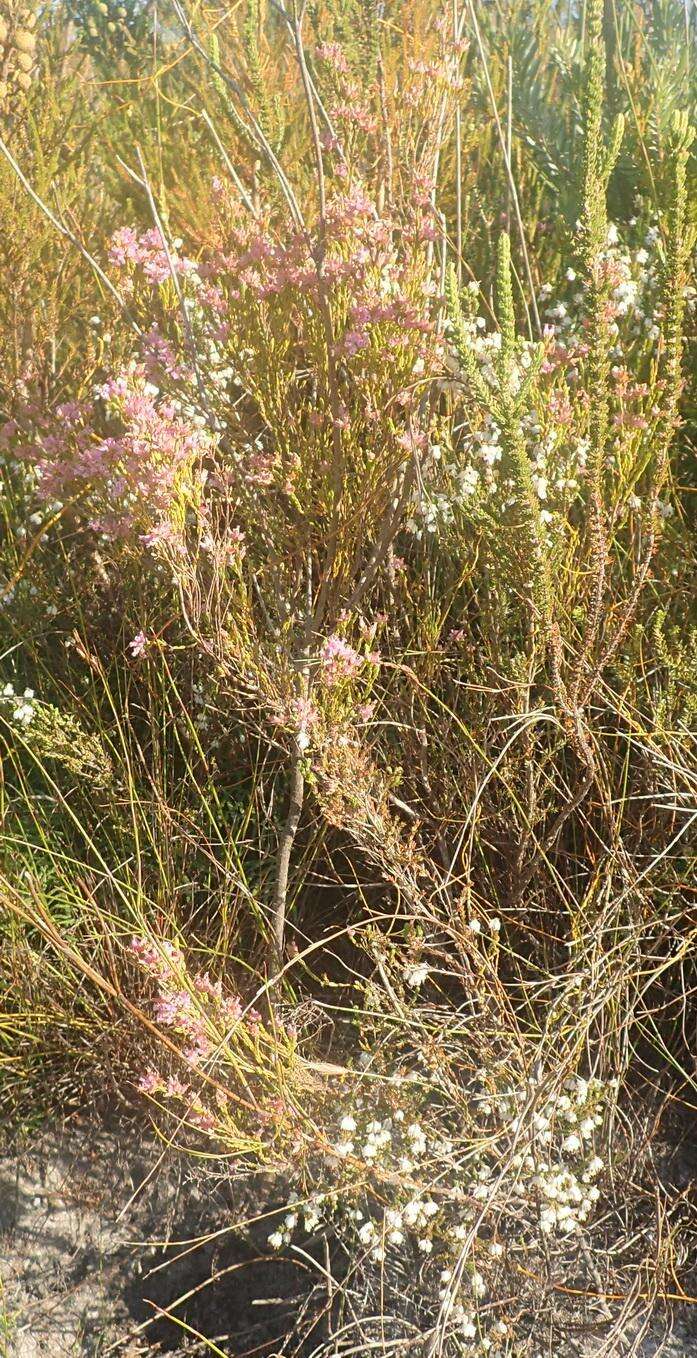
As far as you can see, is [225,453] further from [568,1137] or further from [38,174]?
[568,1137]

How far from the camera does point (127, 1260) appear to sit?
2.08 m

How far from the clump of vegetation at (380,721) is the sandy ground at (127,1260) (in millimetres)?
84

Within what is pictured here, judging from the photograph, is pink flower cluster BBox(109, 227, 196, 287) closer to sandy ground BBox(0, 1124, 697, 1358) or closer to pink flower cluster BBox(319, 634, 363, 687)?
pink flower cluster BBox(319, 634, 363, 687)

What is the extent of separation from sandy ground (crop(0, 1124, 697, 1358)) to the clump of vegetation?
0.27 ft

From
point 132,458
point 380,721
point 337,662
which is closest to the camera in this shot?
point 132,458

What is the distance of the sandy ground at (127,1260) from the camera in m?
1.98

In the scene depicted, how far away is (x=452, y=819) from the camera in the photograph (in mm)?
2145

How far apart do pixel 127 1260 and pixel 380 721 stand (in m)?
1.15

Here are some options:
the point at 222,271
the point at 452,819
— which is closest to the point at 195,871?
the point at 452,819

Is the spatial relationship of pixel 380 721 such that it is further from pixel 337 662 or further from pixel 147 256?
pixel 147 256

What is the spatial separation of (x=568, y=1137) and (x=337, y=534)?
114 centimetres

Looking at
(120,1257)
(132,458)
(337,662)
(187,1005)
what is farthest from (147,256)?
(120,1257)

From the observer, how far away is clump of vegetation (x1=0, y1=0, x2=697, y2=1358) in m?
1.83

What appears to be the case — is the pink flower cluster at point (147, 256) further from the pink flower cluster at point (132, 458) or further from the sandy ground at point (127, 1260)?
the sandy ground at point (127, 1260)
